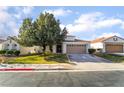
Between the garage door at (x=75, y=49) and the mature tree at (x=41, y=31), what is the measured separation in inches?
341

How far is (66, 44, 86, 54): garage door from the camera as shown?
1781 inches

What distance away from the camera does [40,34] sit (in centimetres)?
3484

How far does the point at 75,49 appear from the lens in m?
45.5

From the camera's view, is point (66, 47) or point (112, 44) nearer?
point (66, 47)

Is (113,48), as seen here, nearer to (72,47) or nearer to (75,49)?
(75,49)

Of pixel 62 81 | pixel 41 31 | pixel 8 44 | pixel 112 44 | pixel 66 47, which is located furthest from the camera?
pixel 112 44

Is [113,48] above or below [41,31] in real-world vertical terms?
below

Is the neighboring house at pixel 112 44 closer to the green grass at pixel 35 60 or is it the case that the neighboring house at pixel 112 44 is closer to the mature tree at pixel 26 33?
the green grass at pixel 35 60

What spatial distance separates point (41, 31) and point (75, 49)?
12031 mm

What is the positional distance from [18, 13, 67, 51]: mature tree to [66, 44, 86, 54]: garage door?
341 inches

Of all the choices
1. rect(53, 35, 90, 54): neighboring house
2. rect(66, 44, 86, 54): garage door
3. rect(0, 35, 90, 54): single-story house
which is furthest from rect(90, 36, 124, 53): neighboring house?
rect(66, 44, 86, 54): garage door

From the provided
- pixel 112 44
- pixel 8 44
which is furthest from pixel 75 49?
pixel 8 44

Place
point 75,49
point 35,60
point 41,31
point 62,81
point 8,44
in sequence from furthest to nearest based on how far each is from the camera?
point 8,44, point 75,49, point 41,31, point 35,60, point 62,81
